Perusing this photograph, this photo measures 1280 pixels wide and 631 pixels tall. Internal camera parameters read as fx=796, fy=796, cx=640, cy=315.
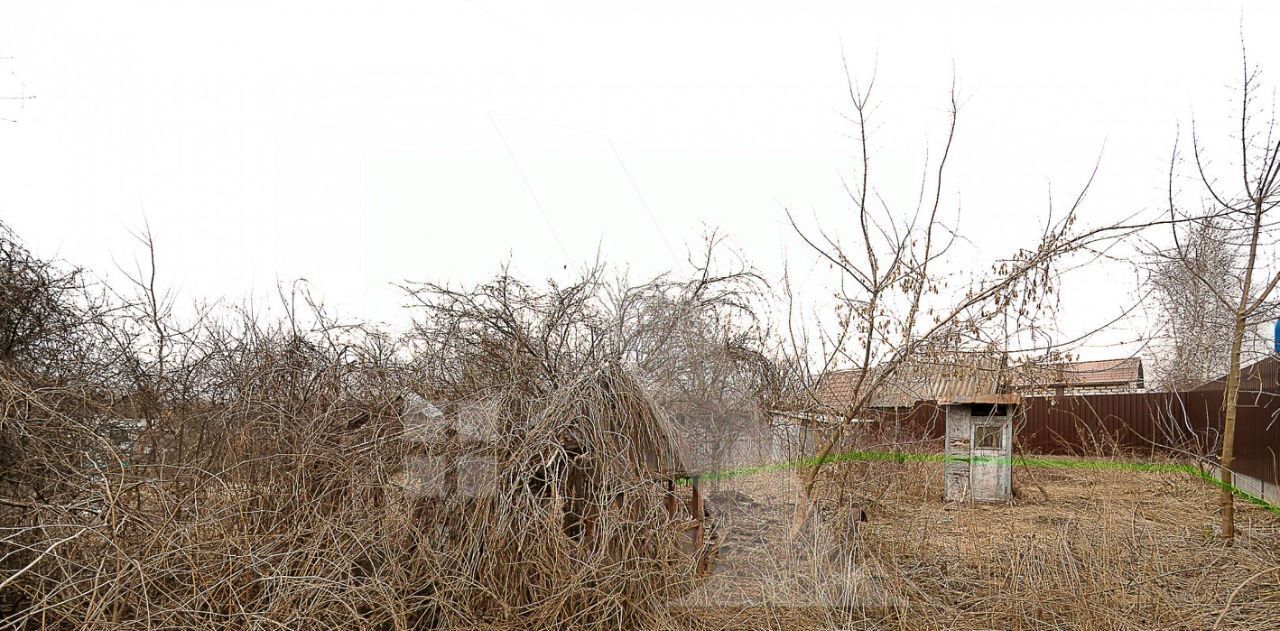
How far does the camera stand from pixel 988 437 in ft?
29.7

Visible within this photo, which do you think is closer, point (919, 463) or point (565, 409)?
point (565, 409)

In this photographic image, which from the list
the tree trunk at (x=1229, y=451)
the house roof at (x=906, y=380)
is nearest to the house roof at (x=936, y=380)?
the house roof at (x=906, y=380)

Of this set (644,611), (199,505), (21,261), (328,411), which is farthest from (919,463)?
(21,261)

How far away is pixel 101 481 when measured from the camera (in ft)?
12.7

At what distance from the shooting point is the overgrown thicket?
12.7 feet

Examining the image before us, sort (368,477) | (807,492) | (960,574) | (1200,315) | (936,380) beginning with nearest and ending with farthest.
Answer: (368,477)
(960,574)
(807,492)
(936,380)
(1200,315)

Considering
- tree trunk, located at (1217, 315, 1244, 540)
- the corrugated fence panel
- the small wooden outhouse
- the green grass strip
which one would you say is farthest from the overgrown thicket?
the corrugated fence panel

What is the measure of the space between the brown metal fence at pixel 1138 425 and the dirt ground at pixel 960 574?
294 cm

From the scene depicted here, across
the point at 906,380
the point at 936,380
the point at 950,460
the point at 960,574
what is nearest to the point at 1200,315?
the point at 950,460

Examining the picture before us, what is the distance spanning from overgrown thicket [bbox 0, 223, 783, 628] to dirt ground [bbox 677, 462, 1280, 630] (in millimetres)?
447

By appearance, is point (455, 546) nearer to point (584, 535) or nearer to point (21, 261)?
point (584, 535)

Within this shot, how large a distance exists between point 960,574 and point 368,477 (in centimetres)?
362

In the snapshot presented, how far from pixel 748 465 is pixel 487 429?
2150mm

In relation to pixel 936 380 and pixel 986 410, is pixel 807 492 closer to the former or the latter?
pixel 936 380
